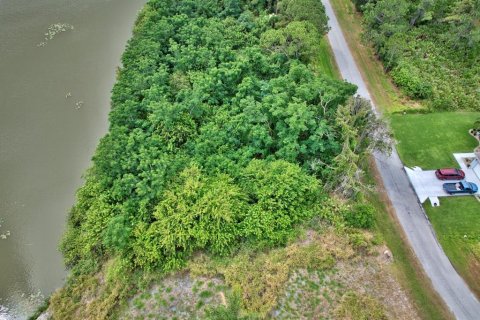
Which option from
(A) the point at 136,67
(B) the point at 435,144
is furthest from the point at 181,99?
(B) the point at 435,144

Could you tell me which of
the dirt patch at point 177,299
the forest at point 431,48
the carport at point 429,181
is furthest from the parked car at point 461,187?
the dirt patch at point 177,299

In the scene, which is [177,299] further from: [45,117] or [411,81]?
[411,81]

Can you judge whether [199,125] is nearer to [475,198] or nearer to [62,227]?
[62,227]

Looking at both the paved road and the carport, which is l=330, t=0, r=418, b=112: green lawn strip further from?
the carport

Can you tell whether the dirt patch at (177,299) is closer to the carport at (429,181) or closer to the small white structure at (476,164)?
the carport at (429,181)

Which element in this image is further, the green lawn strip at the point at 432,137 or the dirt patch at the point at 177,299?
the green lawn strip at the point at 432,137

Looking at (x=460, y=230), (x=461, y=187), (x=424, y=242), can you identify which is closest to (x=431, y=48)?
(x=461, y=187)
